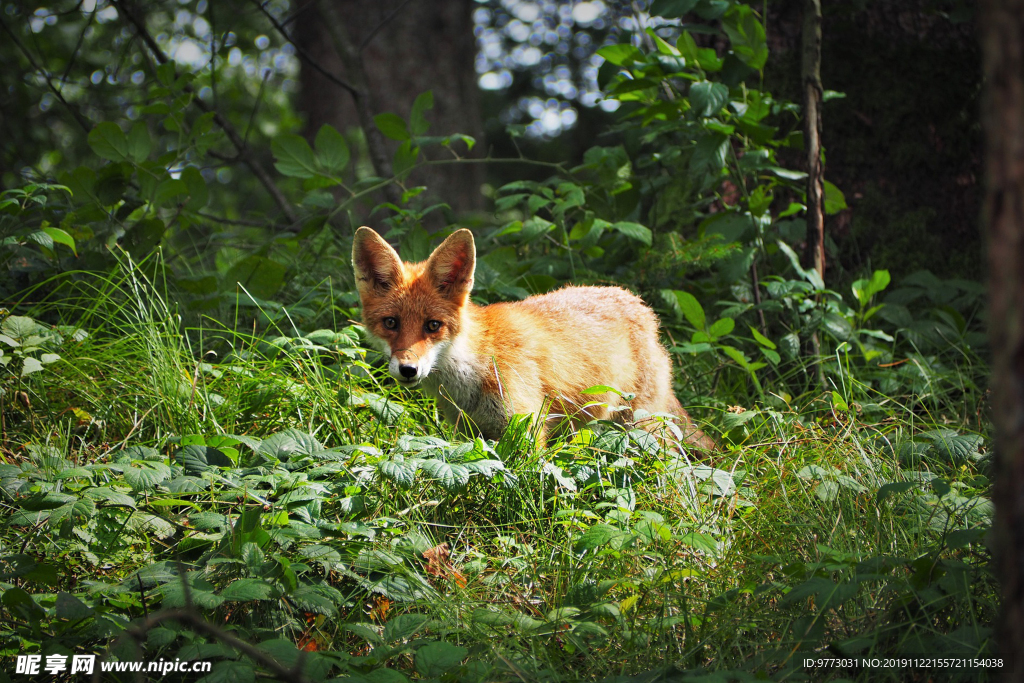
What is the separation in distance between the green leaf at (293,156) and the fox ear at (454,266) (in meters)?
1.67

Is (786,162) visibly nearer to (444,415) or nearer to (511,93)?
(444,415)

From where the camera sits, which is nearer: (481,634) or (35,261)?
(481,634)

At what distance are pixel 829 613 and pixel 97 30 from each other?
1172cm

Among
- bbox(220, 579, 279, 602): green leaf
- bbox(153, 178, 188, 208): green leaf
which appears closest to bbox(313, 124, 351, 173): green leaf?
bbox(153, 178, 188, 208): green leaf

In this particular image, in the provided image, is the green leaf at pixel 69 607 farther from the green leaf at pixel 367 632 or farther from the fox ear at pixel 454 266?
the fox ear at pixel 454 266

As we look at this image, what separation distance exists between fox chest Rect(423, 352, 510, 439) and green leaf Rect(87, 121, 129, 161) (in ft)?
8.57

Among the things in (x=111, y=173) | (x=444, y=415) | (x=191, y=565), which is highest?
(x=111, y=173)

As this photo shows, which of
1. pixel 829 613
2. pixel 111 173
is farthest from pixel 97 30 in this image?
pixel 829 613

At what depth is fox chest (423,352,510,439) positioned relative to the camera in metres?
3.69

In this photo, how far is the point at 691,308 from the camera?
4.13m

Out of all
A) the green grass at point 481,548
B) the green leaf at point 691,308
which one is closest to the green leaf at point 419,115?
the green leaf at point 691,308

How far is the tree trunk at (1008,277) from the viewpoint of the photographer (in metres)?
1.23

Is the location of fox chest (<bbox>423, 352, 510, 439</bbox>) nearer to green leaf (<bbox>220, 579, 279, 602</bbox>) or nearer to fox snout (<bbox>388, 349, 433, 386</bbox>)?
fox snout (<bbox>388, 349, 433, 386</bbox>)

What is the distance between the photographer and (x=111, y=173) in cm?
435
